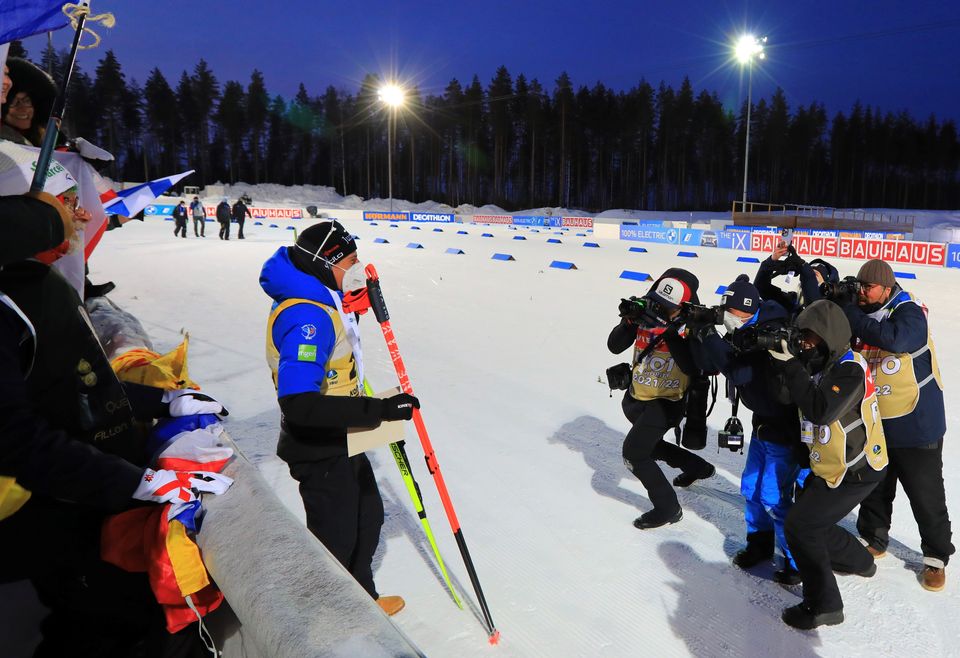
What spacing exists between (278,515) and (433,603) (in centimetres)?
170

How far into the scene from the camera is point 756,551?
3564mm

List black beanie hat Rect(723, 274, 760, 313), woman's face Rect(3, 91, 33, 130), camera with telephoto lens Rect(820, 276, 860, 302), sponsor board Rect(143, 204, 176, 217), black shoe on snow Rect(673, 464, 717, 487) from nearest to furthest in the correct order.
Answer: woman's face Rect(3, 91, 33, 130) → black beanie hat Rect(723, 274, 760, 313) → camera with telephoto lens Rect(820, 276, 860, 302) → black shoe on snow Rect(673, 464, 717, 487) → sponsor board Rect(143, 204, 176, 217)

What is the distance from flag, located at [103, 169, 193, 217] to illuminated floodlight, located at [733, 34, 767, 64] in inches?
1349

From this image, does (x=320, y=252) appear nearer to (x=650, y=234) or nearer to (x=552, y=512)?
(x=552, y=512)

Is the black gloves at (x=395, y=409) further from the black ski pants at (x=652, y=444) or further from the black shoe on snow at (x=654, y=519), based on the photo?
the black shoe on snow at (x=654, y=519)

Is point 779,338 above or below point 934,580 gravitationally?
above

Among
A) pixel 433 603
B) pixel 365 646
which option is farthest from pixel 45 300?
pixel 433 603

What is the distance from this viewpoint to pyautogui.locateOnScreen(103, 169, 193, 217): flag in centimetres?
412

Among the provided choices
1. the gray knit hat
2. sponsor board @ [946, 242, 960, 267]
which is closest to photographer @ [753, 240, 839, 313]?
the gray knit hat

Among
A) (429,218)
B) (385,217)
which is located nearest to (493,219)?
(429,218)

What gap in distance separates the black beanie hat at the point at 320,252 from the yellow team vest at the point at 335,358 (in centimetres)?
15

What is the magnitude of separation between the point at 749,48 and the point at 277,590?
36.7 metres

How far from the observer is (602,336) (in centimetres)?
896

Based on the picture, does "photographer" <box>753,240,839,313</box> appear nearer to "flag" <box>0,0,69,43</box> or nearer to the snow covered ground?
the snow covered ground
